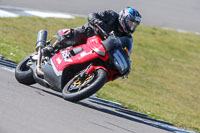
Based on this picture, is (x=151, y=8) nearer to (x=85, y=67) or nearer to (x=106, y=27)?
(x=106, y=27)

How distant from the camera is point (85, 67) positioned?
638cm

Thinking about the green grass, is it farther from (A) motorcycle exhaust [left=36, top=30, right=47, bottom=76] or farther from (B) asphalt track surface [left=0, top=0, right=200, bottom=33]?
(A) motorcycle exhaust [left=36, top=30, right=47, bottom=76]

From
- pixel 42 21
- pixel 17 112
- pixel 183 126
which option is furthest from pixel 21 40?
pixel 17 112

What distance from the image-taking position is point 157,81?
13227mm

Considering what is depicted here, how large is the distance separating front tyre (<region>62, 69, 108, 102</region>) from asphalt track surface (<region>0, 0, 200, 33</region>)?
38.0ft

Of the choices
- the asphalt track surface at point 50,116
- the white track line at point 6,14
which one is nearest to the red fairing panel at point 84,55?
the asphalt track surface at point 50,116

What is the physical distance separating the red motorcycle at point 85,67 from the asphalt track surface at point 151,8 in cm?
1105

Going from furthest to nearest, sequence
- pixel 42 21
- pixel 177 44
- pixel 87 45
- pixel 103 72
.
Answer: pixel 177 44, pixel 42 21, pixel 87 45, pixel 103 72

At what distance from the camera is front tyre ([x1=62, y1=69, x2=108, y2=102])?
5.81 m

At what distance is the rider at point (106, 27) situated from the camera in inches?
263

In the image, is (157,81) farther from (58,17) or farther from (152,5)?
(152,5)

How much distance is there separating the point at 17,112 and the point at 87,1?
52.1 feet

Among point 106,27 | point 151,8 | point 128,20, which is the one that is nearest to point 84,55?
point 106,27

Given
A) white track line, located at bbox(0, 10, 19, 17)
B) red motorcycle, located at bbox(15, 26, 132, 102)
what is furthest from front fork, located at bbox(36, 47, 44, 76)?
white track line, located at bbox(0, 10, 19, 17)
